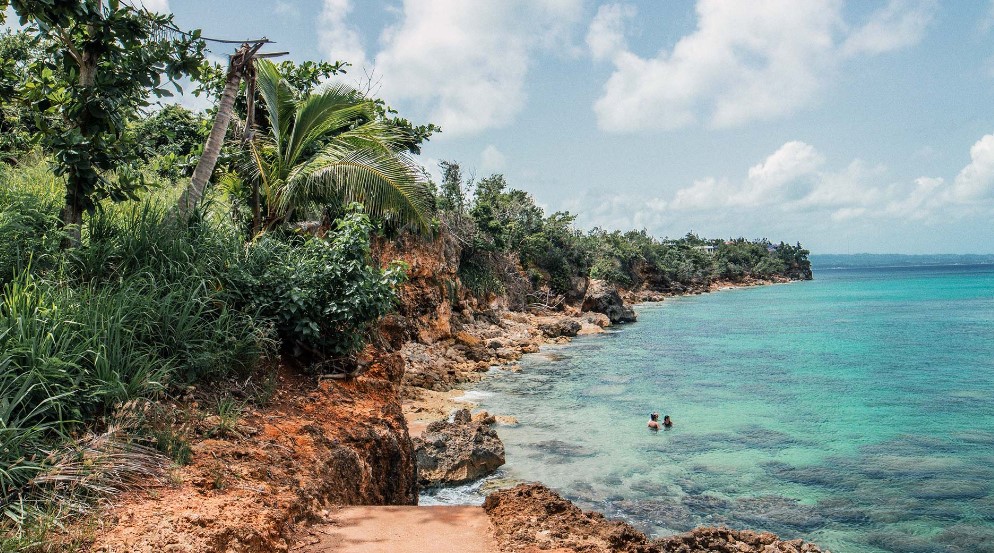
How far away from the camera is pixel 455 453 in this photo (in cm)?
1147

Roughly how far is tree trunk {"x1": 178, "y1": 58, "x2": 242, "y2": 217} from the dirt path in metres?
4.53

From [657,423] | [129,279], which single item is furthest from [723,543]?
[657,423]

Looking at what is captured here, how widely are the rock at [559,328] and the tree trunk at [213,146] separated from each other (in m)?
28.5

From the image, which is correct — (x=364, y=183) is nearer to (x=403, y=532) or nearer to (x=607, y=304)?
(x=403, y=532)

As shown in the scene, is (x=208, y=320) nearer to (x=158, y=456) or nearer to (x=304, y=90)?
(x=158, y=456)

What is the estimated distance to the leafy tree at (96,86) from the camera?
553cm

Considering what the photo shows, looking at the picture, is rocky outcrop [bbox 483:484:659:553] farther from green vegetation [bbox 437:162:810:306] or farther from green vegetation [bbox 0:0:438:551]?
green vegetation [bbox 437:162:810:306]

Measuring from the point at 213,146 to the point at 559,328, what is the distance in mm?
29636

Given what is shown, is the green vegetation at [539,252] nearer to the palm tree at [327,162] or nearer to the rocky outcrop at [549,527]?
the palm tree at [327,162]

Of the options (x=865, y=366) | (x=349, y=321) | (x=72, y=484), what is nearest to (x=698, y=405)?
(x=865, y=366)

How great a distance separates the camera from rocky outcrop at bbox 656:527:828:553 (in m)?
5.91

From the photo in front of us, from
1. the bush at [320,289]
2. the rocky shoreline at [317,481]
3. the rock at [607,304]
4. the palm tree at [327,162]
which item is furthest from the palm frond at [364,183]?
the rock at [607,304]

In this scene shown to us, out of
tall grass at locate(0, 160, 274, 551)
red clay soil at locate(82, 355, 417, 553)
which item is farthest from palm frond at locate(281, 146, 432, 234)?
red clay soil at locate(82, 355, 417, 553)

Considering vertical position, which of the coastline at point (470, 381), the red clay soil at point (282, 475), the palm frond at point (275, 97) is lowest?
the coastline at point (470, 381)
